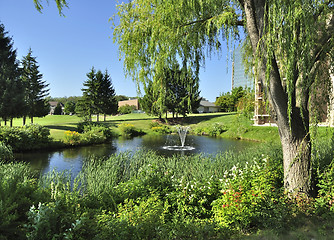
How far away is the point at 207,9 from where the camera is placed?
14.8ft

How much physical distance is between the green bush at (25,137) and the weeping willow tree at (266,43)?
12.1 metres

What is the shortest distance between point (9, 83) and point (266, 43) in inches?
922

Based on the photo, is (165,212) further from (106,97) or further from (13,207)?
(106,97)

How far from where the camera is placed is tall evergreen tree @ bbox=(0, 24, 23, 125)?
815 inches

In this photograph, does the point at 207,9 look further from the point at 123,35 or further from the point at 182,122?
the point at 182,122

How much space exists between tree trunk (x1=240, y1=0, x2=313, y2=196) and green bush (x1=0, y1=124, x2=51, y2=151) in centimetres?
1396

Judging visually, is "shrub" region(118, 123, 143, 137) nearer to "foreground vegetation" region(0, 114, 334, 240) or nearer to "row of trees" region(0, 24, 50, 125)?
"row of trees" region(0, 24, 50, 125)

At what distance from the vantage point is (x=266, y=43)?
3270 millimetres

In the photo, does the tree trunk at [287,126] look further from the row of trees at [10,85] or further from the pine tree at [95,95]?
the pine tree at [95,95]

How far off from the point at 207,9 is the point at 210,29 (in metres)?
0.38

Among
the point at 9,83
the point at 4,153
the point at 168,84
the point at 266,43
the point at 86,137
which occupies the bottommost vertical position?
the point at 4,153

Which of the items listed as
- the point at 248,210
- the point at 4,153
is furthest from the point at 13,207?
the point at 4,153

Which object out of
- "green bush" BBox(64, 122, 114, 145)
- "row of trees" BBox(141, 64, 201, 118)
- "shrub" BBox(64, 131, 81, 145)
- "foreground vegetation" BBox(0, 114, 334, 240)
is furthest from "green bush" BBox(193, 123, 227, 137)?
"row of trees" BBox(141, 64, 201, 118)

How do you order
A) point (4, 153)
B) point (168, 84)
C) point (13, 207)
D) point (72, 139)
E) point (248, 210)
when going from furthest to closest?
1. point (72, 139)
2. point (4, 153)
3. point (168, 84)
4. point (248, 210)
5. point (13, 207)
